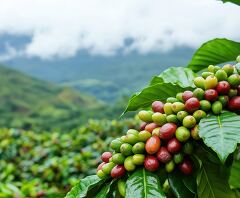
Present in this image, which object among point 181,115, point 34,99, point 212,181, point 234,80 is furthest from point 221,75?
point 34,99

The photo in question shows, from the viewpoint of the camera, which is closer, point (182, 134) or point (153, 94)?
point (182, 134)

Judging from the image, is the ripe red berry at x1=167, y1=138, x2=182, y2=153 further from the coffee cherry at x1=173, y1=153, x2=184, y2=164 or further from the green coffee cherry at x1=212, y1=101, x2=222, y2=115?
the green coffee cherry at x1=212, y1=101, x2=222, y2=115

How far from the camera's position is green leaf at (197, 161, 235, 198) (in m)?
1.15

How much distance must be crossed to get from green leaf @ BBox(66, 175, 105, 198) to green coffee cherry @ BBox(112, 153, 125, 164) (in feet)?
0.21

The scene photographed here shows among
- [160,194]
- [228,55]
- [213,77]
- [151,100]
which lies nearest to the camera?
[160,194]

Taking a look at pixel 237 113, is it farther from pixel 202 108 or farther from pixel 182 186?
pixel 182 186

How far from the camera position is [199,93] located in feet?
3.81

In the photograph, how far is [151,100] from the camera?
130cm

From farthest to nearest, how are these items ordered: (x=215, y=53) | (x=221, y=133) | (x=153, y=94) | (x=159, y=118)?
(x=215, y=53) → (x=153, y=94) → (x=159, y=118) → (x=221, y=133)

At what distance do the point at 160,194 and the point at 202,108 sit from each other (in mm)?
218

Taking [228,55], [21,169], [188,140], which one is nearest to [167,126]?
[188,140]

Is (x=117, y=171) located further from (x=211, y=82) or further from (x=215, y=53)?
(x=215, y=53)

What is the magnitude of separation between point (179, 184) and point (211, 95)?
0.21 meters

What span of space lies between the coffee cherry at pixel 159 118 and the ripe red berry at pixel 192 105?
6 cm
